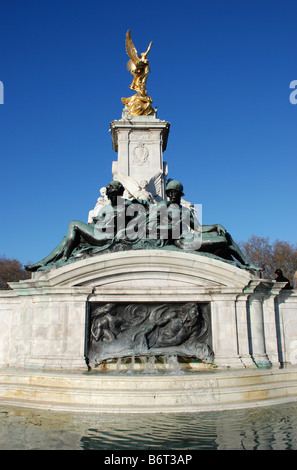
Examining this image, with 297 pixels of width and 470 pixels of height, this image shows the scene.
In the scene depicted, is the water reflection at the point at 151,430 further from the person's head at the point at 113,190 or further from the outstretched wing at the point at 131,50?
the outstretched wing at the point at 131,50

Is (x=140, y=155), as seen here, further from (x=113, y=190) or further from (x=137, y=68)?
(x=113, y=190)

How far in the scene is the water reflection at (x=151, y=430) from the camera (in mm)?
4914

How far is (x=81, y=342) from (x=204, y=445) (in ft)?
14.1

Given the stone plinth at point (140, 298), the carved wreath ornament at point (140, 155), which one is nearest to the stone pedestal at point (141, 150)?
the carved wreath ornament at point (140, 155)

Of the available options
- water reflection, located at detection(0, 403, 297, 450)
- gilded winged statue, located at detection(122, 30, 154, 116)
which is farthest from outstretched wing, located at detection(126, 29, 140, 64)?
water reflection, located at detection(0, 403, 297, 450)

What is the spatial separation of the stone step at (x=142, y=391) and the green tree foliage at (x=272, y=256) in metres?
30.6

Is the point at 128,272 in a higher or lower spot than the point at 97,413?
higher

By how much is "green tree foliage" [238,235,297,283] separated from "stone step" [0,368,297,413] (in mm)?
30559

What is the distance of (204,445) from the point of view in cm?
489

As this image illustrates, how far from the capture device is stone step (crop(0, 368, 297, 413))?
6.68 metres

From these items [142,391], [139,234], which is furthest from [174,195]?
[142,391]
